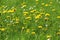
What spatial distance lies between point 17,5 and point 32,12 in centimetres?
89

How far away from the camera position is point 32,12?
5262 mm

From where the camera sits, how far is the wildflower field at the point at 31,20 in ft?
14.8

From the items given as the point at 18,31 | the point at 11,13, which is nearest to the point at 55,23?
the point at 18,31

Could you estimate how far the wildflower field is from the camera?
4.50m

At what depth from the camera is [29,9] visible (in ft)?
18.0

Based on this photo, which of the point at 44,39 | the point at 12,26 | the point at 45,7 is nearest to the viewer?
the point at 44,39

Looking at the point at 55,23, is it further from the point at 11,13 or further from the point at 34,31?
the point at 11,13

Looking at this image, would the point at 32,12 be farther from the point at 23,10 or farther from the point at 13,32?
the point at 13,32

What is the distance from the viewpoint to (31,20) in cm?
498

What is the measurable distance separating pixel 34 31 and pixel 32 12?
777 millimetres

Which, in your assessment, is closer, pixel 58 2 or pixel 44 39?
pixel 44 39

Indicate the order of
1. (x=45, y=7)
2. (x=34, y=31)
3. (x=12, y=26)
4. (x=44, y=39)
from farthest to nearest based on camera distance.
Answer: (x=45, y=7) → (x=12, y=26) → (x=34, y=31) → (x=44, y=39)

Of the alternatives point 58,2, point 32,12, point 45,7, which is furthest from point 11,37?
point 58,2

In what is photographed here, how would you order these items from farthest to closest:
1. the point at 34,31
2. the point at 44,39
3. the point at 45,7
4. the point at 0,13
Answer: the point at 0,13 → the point at 45,7 → the point at 34,31 → the point at 44,39
